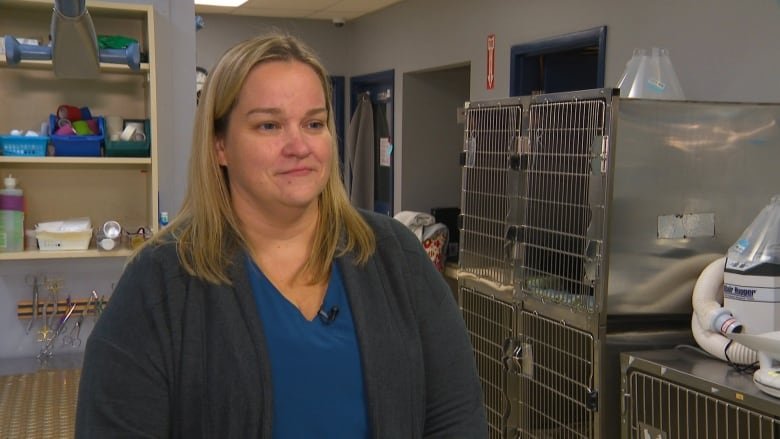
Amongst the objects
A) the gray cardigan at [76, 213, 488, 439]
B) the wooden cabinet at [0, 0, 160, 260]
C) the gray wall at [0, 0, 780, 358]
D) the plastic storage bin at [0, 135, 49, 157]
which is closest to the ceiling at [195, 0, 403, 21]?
the gray wall at [0, 0, 780, 358]

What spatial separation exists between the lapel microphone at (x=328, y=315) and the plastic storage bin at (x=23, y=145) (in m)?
1.91

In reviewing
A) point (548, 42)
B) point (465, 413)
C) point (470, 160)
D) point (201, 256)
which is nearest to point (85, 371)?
point (201, 256)

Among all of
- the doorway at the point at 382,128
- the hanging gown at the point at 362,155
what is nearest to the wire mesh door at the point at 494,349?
the doorway at the point at 382,128

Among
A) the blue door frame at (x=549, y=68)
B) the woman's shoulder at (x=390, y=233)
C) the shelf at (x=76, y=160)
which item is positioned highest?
the blue door frame at (x=549, y=68)

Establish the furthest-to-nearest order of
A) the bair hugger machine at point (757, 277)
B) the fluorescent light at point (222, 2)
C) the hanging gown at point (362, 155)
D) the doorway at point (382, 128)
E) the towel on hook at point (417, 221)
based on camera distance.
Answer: the hanging gown at point (362, 155)
the doorway at point (382, 128)
the fluorescent light at point (222, 2)
the towel on hook at point (417, 221)
the bair hugger machine at point (757, 277)

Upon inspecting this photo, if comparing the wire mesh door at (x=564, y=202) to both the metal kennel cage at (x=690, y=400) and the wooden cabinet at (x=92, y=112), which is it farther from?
the wooden cabinet at (x=92, y=112)

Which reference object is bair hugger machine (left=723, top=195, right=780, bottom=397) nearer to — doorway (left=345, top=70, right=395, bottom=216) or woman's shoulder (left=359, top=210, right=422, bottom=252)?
woman's shoulder (left=359, top=210, right=422, bottom=252)

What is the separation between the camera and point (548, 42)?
12.9 feet

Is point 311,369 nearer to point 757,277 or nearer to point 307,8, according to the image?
point 757,277

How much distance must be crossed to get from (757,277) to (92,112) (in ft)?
7.60

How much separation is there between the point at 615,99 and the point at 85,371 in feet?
5.16

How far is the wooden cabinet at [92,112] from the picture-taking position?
2777mm

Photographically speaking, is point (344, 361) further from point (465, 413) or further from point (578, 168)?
point (578, 168)

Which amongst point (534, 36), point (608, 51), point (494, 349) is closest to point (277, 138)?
point (494, 349)
